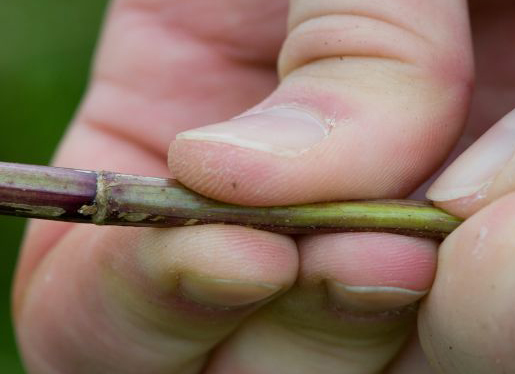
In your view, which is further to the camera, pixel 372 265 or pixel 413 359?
pixel 413 359

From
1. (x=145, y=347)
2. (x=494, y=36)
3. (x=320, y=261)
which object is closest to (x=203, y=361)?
(x=145, y=347)

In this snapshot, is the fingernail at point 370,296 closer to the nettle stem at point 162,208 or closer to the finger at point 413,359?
the nettle stem at point 162,208

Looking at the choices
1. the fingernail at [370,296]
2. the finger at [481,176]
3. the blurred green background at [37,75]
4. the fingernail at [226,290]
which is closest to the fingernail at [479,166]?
the finger at [481,176]

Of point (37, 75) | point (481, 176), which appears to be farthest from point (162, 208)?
point (37, 75)

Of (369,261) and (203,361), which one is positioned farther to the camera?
(203,361)

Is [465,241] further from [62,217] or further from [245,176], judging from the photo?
[62,217]

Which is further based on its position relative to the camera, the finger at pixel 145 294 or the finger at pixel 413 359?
the finger at pixel 413 359

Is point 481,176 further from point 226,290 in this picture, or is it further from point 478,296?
point 226,290
